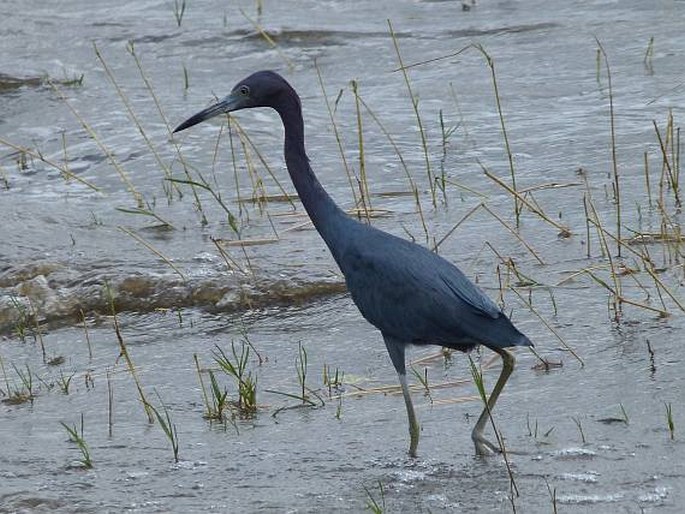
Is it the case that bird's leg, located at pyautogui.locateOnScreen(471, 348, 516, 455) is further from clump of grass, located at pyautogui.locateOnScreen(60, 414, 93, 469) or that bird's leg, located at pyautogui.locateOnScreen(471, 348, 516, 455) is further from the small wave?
the small wave

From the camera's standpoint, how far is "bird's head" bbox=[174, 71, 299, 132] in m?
5.98

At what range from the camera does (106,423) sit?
18.9 feet

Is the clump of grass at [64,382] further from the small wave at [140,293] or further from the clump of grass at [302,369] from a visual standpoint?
the clump of grass at [302,369]

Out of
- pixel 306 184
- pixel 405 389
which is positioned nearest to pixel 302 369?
pixel 405 389

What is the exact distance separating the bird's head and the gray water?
3.29ft

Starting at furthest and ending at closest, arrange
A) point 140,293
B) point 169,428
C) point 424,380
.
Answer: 1. point 140,293
2. point 424,380
3. point 169,428

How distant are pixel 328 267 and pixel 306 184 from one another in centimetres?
167

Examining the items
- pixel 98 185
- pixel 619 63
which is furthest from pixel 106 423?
pixel 619 63

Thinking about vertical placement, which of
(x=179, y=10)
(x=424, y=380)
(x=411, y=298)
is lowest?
(x=424, y=380)

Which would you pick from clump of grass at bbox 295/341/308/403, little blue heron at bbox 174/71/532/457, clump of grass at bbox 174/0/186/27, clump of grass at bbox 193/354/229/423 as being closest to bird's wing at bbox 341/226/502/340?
little blue heron at bbox 174/71/532/457

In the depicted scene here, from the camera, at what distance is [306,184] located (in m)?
5.89

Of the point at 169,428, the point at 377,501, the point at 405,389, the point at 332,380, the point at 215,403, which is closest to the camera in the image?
the point at 377,501

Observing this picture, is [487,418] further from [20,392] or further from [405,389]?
[20,392]

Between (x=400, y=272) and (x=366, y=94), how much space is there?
18.9 ft
